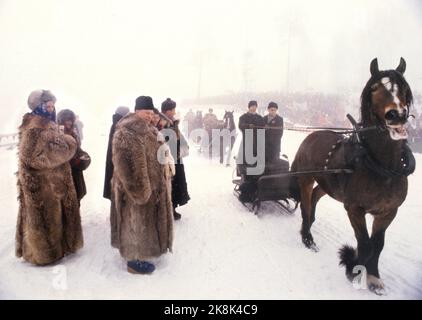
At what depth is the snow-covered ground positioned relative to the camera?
3.21 m

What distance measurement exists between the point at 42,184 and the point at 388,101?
3863 millimetres

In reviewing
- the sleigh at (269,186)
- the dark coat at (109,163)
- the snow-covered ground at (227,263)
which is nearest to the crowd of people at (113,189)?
the snow-covered ground at (227,263)

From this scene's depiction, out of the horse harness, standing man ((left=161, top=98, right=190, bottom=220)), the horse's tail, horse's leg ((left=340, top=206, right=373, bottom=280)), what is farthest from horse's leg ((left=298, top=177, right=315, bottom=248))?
standing man ((left=161, top=98, right=190, bottom=220))

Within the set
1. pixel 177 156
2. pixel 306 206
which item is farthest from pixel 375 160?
pixel 177 156

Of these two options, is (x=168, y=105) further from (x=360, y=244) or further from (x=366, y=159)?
(x=360, y=244)

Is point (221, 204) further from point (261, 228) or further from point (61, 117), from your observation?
point (61, 117)

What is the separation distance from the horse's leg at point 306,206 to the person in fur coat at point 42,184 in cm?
343

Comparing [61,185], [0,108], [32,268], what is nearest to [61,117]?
[61,185]

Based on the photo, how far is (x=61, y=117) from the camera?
451 cm

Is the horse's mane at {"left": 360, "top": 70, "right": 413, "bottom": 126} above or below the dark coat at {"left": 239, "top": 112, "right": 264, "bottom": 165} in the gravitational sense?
above

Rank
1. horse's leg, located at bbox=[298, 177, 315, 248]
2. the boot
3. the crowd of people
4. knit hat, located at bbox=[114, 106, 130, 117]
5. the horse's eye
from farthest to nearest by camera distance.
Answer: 1. knit hat, located at bbox=[114, 106, 130, 117]
2. horse's leg, located at bbox=[298, 177, 315, 248]
3. the boot
4. the crowd of people
5. the horse's eye

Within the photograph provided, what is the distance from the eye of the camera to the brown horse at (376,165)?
9.39 ft

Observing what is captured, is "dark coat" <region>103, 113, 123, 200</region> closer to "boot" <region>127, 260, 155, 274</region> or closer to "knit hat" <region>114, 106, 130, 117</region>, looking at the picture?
"knit hat" <region>114, 106, 130, 117</region>

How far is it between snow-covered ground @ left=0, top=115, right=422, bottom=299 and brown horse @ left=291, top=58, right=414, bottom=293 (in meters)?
0.51
